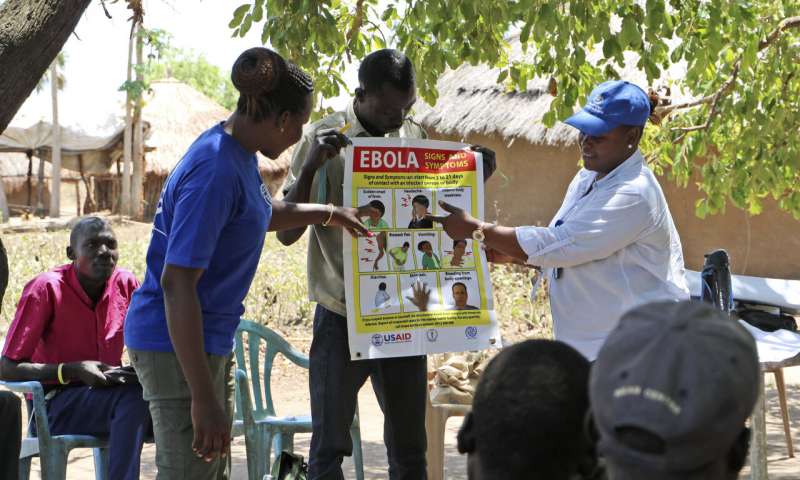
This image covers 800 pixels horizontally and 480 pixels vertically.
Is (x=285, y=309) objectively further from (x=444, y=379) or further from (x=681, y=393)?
(x=681, y=393)

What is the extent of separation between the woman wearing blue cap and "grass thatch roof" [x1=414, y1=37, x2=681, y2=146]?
880 centimetres

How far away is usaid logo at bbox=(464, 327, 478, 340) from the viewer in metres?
3.65

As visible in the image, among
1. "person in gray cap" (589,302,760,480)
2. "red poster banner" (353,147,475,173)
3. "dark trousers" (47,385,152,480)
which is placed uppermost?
"red poster banner" (353,147,475,173)

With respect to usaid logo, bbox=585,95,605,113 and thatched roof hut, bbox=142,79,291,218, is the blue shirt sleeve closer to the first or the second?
usaid logo, bbox=585,95,605,113

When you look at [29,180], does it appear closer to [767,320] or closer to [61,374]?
[61,374]

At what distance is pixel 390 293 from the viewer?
3.55 metres

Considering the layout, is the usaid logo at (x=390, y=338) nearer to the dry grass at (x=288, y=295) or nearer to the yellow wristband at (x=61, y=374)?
the yellow wristband at (x=61, y=374)

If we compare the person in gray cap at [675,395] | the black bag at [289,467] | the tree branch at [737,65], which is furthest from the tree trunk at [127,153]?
the person in gray cap at [675,395]

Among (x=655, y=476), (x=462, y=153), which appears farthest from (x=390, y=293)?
(x=655, y=476)

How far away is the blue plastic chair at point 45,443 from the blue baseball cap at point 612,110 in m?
2.45

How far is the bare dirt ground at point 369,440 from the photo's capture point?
5.46 metres

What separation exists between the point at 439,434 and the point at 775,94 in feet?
11.3

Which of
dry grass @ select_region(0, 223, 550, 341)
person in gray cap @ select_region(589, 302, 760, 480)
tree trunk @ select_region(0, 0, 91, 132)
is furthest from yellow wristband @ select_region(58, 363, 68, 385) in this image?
dry grass @ select_region(0, 223, 550, 341)

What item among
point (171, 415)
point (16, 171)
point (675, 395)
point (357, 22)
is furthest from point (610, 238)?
point (16, 171)
